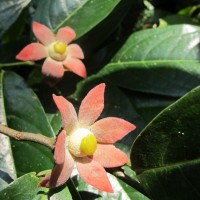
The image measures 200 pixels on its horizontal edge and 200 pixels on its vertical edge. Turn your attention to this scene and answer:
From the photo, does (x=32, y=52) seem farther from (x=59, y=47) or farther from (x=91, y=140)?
(x=91, y=140)

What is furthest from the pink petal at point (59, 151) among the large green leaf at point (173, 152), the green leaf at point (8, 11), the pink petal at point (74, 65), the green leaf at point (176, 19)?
the green leaf at point (176, 19)

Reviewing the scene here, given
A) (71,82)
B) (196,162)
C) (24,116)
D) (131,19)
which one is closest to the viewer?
(196,162)

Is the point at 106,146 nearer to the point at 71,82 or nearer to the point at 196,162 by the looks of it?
the point at 196,162

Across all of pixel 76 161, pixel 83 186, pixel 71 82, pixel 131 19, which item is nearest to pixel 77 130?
pixel 76 161

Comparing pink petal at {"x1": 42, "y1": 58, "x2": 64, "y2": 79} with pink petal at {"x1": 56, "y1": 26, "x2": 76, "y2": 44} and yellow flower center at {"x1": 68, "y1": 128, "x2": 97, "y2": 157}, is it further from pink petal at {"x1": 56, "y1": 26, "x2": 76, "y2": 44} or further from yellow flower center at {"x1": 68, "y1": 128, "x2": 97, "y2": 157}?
yellow flower center at {"x1": 68, "y1": 128, "x2": 97, "y2": 157}

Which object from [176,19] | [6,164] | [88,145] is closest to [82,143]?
[88,145]

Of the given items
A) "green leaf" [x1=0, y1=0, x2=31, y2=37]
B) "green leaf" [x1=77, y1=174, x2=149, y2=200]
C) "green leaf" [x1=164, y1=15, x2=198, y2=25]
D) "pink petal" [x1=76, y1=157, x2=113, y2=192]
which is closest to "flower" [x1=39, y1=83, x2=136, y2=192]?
"pink petal" [x1=76, y1=157, x2=113, y2=192]

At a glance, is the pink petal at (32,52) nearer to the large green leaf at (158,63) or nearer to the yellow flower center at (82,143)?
the large green leaf at (158,63)
